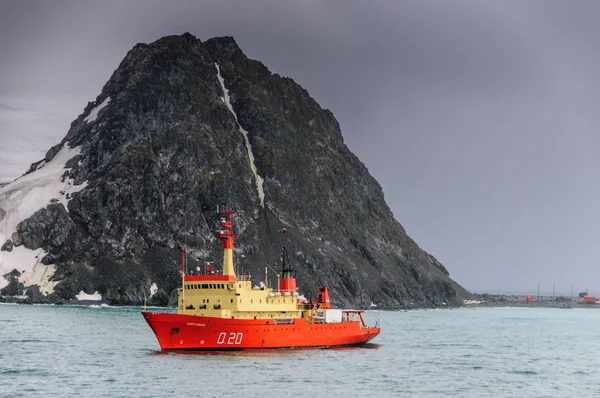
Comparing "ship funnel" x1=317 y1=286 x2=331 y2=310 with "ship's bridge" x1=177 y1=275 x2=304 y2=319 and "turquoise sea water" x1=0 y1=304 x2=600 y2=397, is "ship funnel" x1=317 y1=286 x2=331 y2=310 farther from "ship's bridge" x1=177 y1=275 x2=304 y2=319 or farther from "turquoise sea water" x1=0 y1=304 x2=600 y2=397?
"ship's bridge" x1=177 y1=275 x2=304 y2=319

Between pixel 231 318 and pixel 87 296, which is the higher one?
pixel 231 318

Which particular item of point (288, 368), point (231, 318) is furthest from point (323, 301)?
point (288, 368)

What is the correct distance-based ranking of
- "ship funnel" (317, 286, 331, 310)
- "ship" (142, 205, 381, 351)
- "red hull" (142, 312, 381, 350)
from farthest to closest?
"ship funnel" (317, 286, 331, 310)
"ship" (142, 205, 381, 351)
"red hull" (142, 312, 381, 350)

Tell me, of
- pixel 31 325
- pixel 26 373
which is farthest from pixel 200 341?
pixel 31 325

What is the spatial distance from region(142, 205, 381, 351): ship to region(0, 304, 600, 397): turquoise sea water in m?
1.86

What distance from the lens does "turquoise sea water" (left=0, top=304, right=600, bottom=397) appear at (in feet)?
202

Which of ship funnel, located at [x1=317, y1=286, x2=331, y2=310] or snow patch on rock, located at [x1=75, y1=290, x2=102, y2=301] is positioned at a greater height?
ship funnel, located at [x1=317, y1=286, x2=331, y2=310]

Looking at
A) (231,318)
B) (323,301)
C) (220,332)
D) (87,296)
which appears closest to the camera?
(220,332)

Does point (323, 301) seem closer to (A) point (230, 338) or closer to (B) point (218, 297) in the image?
(B) point (218, 297)

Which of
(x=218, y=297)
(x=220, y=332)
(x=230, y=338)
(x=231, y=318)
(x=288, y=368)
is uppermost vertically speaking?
(x=218, y=297)

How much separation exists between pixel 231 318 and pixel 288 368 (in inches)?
458

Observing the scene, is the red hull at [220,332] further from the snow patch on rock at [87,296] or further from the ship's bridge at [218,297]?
the snow patch on rock at [87,296]

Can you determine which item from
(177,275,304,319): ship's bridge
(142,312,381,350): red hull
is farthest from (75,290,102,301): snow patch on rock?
(142,312,381,350): red hull

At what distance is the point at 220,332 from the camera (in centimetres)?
8094
